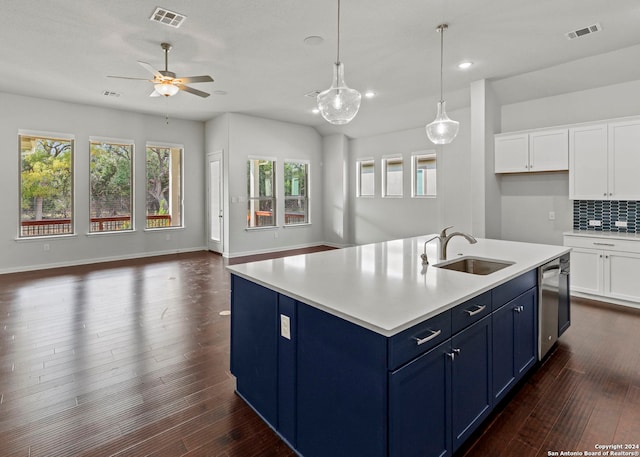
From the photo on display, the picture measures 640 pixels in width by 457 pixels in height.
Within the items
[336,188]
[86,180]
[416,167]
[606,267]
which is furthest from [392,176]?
[86,180]

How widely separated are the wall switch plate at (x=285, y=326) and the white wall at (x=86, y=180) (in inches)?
258

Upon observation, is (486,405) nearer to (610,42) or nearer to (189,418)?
(189,418)

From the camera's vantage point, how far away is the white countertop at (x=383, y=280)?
→ 1.48 meters

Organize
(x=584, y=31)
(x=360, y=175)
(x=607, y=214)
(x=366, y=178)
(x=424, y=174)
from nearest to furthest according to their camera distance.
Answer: (x=584, y=31), (x=607, y=214), (x=424, y=174), (x=366, y=178), (x=360, y=175)

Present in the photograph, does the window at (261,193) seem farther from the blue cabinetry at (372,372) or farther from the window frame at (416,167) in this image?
the blue cabinetry at (372,372)

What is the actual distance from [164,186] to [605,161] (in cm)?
788

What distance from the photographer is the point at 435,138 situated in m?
3.65

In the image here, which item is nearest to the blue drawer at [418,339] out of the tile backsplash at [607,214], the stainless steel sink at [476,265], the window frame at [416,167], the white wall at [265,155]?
the stainless steel sink at [476,265]

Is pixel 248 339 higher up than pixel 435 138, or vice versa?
pixel 435 138

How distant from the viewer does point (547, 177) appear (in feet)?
17.2

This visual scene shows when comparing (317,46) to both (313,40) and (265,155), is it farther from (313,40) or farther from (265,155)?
(265,155)

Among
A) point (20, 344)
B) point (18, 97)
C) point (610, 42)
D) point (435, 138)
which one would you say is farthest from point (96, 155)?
point (610, 42)

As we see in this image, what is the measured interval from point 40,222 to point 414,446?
24.6 ft

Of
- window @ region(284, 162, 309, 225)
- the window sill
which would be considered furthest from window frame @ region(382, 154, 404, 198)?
the window sill
